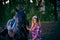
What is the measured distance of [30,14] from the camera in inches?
135

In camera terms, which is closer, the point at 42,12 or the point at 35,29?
the point at 35,29

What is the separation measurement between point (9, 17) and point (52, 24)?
27.1 inches

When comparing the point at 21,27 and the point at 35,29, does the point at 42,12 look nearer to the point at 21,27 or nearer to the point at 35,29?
the point at 35,29

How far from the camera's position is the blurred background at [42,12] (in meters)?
3.41

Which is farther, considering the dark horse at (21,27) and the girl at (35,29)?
the girl at (35,29)

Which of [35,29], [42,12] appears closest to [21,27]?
[35,29]

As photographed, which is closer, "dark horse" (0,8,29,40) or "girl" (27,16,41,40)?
"dark horse" (0,8,29,40)

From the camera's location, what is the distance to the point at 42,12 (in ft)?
11.8

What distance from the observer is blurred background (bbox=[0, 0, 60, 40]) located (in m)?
3.41

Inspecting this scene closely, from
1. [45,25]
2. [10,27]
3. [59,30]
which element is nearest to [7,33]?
[10,27]

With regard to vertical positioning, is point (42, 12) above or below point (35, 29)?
above

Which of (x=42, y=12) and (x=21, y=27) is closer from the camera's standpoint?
(x=21, y=27)

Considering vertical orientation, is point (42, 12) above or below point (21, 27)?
above

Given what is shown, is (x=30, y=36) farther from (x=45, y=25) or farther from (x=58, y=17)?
(x=58, y=17)
